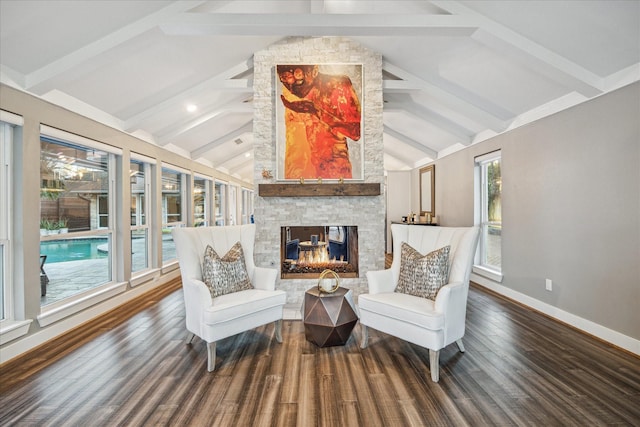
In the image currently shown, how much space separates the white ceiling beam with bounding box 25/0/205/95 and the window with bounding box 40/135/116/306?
56 centimetres

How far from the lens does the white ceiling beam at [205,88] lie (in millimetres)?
4102

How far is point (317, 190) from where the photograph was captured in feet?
12.6

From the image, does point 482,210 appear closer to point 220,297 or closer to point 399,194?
point 399,194

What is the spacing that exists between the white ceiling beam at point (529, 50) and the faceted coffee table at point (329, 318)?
8.60ft

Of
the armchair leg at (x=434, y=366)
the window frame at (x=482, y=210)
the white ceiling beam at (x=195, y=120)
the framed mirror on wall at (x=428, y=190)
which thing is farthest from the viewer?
the framed mirror on wall at (x=428, y=190)

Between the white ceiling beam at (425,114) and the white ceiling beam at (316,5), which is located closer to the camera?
the white ceiling beam at (316,5)

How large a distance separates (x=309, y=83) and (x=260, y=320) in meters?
2.79

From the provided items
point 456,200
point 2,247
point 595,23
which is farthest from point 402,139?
point 2,247

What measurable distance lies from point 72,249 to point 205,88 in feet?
7.94

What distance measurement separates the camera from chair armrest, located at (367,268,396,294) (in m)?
2.88

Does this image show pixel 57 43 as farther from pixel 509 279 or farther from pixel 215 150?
pixel 509 279

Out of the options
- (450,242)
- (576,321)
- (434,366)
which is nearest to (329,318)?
(434,366)

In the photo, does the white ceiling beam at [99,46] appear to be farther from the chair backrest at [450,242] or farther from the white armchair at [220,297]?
the chair backrest at [450,242]

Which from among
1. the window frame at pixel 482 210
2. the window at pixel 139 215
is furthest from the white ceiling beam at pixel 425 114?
the window at pixel 139 215
